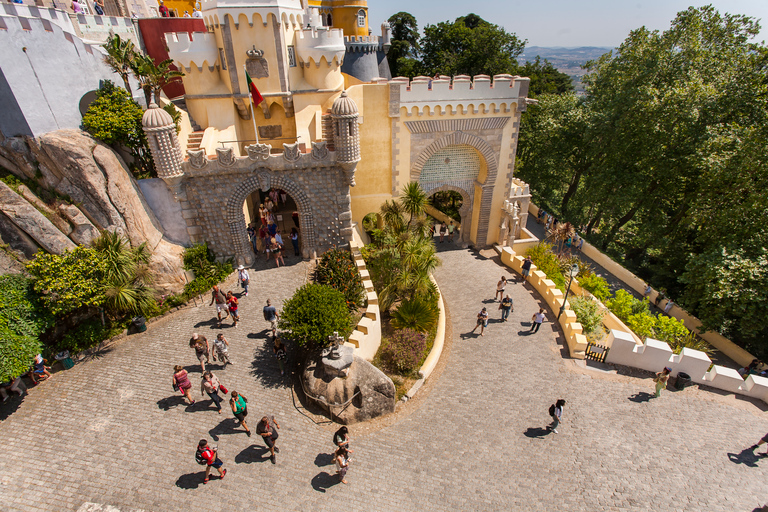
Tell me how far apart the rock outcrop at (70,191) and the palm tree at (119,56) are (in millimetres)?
3387

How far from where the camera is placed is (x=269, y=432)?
10523mm

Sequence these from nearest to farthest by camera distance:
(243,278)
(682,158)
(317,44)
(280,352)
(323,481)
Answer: (323,481) → (280,352) → (243,278) → (317,44) → (682,158)

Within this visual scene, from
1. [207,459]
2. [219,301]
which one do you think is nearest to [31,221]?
[219,301]

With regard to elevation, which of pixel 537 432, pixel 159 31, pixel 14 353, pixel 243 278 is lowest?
pixel 537 432

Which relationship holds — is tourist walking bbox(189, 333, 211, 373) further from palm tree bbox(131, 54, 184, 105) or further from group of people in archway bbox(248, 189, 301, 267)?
palm tree bbox(131, 54, 184, 105)

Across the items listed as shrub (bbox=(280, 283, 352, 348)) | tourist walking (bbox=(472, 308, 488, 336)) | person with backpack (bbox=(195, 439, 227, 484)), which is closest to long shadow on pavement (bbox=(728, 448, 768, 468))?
tourist walking (bbox=(472, 308, 488, 336))

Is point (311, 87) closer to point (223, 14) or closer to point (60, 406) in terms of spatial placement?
point (223, 14)

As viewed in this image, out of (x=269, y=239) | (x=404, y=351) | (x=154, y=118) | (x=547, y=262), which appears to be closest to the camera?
(x=154, y=118)

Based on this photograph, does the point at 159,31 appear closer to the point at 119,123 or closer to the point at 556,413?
the point at 119,123

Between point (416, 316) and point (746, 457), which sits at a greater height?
point (416, 316)

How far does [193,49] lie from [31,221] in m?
9.98

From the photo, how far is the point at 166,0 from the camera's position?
88.0 ft

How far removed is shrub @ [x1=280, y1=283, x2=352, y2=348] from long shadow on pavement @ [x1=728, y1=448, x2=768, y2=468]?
12567mm

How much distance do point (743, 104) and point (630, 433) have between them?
19870 millimetres
